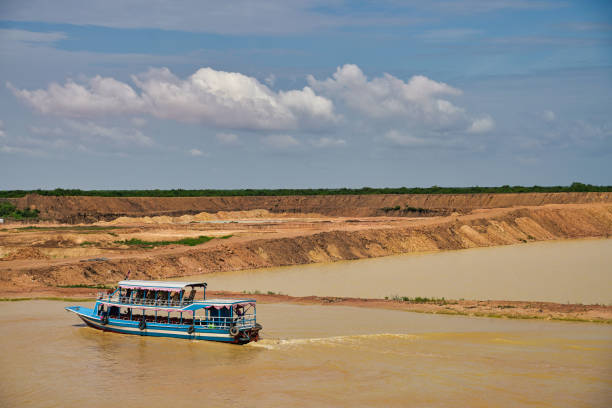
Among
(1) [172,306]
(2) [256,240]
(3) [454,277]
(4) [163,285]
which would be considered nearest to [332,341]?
(1) [172,306]

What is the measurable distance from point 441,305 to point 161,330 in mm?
16002

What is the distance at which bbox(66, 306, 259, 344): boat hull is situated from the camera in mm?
27594

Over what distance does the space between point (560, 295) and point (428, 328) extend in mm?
12719

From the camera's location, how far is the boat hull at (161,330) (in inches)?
1086

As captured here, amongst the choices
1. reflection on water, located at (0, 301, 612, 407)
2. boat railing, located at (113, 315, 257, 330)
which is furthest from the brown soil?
boat railing, located at (113, 315, 257, 330)

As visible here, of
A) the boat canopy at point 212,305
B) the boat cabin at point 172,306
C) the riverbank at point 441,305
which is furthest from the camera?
the riverbank at point 441,305

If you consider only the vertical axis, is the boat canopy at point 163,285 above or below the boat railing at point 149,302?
above

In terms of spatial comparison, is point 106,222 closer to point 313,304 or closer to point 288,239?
point 288,239

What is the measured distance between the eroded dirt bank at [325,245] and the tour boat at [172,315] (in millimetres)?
15960

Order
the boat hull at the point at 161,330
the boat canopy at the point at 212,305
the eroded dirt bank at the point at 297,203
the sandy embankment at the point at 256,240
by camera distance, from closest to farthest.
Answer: the boat hull at the point at 161,330 → the boat canopy at the point at 212,305 → the sandy embankment at the point at 256,240 → the eroded dirt bank at the point at 297,203

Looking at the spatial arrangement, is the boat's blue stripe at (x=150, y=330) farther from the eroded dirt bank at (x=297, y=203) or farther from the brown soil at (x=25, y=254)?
the eroded dirt bank at (x=297, y=203)

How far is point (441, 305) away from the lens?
36.7 metres

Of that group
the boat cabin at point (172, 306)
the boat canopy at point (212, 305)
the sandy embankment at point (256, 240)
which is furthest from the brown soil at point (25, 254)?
the boat canopy at point (212, 305)

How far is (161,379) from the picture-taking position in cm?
2248
